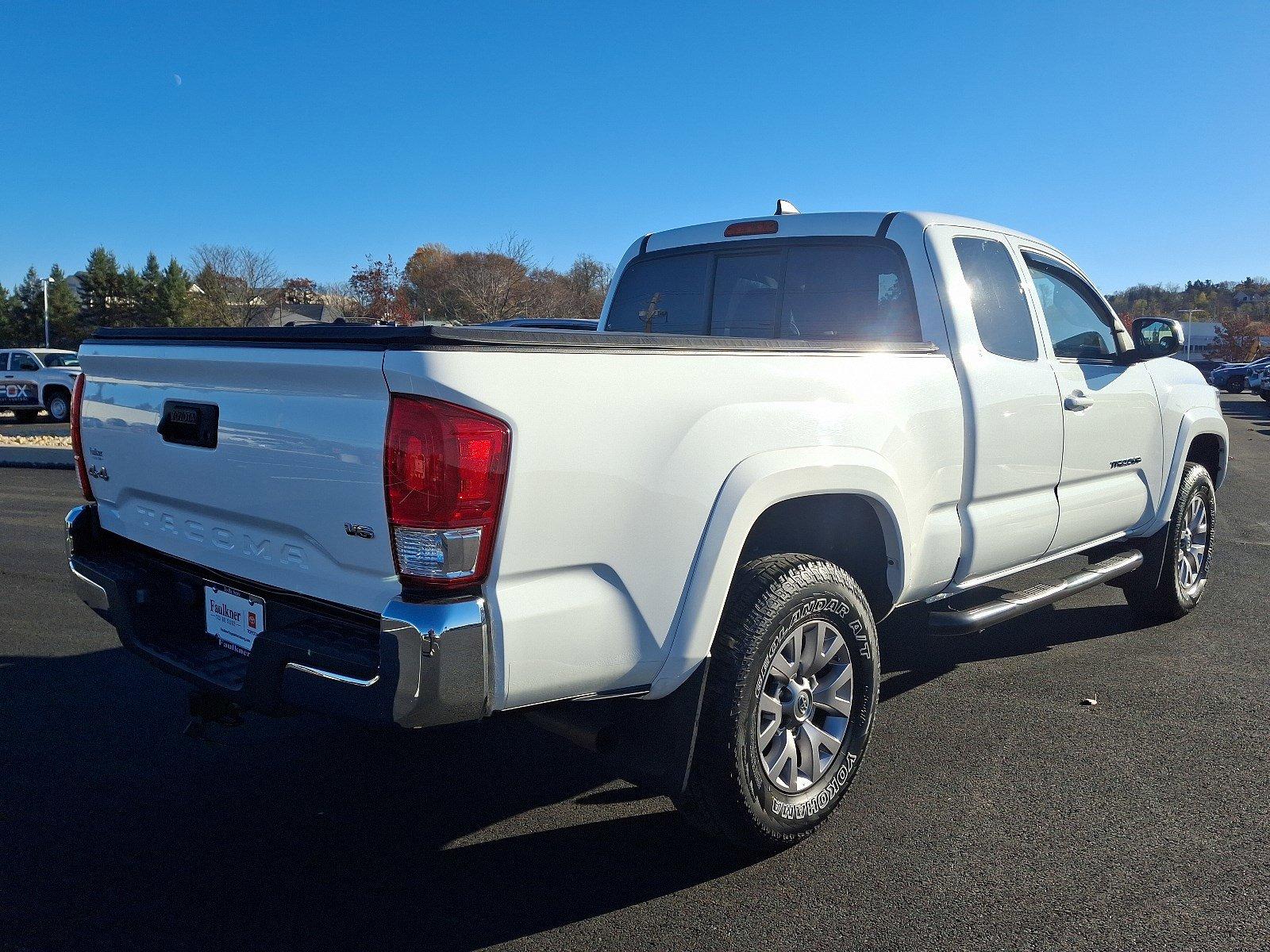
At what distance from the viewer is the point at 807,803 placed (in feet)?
10.9

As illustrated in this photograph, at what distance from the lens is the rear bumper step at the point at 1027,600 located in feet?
13.4

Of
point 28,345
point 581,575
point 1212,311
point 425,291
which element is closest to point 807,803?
point 581,575

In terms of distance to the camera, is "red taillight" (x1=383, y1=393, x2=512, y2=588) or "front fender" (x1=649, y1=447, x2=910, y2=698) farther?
"front fender" (x1=649, y1=447, x2=910, y2=698)

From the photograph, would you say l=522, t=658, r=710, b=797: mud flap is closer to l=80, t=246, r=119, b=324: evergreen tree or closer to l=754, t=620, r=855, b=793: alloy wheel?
l=754, t=620, r=855, b=793: alloy wheel

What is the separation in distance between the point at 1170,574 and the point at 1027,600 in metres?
1.93

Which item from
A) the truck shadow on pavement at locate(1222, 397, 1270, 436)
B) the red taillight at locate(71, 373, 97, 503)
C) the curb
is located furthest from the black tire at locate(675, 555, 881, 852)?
the truck shadow on pavement at locate(1222, 397, 1270, 436)

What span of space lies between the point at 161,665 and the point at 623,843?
5.15 feet

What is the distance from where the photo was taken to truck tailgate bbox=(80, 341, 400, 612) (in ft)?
8.44

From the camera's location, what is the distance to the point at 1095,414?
486 centimetres

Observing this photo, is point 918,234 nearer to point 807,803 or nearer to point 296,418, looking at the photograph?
point 807,803

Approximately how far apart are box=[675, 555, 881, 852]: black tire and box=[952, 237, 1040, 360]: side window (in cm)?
149

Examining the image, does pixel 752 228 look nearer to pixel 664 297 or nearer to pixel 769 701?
pixel 664 297

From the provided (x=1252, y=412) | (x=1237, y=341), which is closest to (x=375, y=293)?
(x=1252, y=412)

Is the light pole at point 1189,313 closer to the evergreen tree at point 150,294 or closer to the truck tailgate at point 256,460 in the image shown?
the evergreen tree at point 150,294
